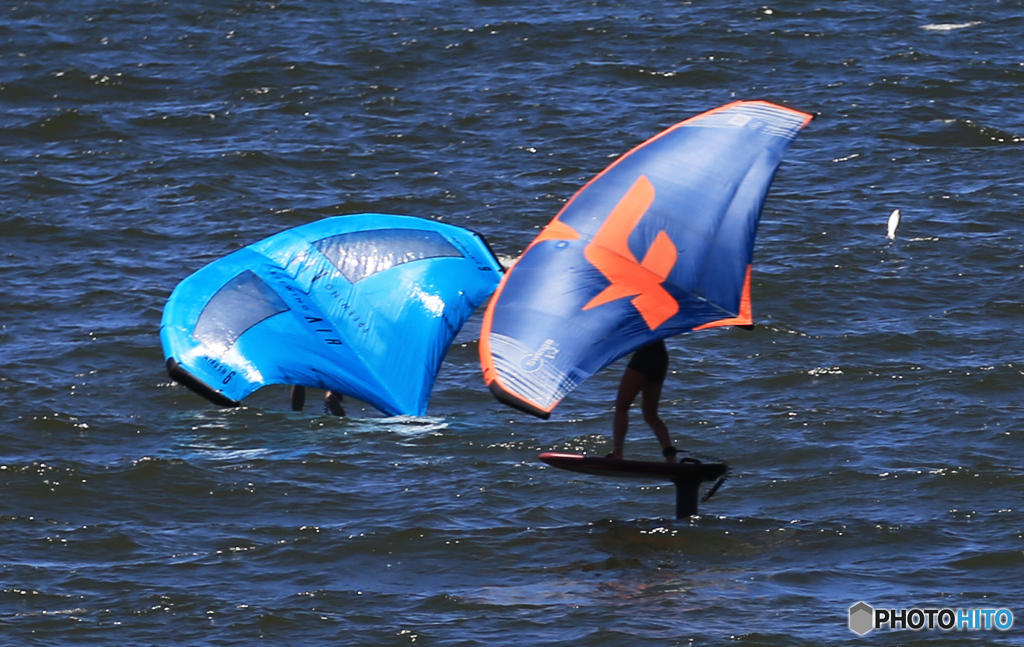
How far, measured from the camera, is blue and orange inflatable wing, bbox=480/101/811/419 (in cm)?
1365

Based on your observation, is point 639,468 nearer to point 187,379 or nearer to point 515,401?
point 515,401

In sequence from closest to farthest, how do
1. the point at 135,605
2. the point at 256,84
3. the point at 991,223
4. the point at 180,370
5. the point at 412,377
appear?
the point at 135,605
the point at 180,370
the point at 412,377
the point at 991,223
the point at 256,84

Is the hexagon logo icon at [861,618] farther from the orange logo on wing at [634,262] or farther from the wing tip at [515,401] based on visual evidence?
the wing tip at [515,401]

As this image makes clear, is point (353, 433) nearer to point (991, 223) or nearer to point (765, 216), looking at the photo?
point (765, 216)

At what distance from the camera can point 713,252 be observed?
14.3m

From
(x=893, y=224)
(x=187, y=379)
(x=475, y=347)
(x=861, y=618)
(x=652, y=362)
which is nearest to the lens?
(x=861, y=618)

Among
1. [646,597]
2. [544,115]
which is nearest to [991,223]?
[544,115]

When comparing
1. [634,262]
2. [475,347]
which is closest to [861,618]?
[634,262]

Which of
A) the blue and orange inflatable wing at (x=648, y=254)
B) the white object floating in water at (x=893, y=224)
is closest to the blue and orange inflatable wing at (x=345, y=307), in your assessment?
the blue and orange inflatable wing at (x=648, y=254)

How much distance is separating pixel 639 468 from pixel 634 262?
2.06m

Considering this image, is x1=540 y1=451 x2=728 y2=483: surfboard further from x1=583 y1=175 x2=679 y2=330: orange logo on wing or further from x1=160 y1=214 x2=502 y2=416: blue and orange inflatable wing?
x1=160 y1=214 x2=502 y2=416: blue and orange inflatable wing

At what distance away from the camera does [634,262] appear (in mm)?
14148

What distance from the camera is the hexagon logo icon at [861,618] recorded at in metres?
12.8

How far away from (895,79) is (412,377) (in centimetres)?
1682
